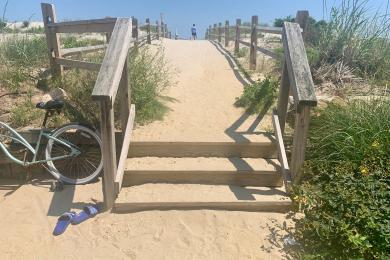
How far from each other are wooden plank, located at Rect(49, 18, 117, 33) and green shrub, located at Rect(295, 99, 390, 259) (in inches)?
127

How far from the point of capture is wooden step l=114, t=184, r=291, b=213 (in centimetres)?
419

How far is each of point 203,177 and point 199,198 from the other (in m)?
0.36

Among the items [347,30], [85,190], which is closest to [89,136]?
[85,190]

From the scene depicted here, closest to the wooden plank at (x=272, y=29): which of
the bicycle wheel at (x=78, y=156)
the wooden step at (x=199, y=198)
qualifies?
the wooden step at (x=199, y=198)

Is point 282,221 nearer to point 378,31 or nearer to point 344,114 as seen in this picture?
point 344,114

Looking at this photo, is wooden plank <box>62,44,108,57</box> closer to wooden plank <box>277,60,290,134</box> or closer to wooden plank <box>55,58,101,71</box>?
wooden plank <box>55,58,101,71</box>

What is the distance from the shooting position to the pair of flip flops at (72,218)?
396cm

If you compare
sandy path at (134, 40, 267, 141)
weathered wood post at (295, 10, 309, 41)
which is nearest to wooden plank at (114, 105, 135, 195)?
sandy path at (134, 40, 267, 141)

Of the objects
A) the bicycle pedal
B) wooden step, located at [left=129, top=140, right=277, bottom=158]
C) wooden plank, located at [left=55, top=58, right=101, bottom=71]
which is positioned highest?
wooden plank, located at [left=55, top=58, right=101, bottom=71]

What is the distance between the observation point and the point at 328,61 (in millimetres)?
7727

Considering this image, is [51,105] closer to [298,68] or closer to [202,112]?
[202,112]

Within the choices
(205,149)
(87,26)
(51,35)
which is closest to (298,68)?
(205,149)

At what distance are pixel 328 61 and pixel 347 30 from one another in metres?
0.71

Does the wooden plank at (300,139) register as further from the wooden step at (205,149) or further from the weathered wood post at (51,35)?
the weathered wood post at (51,35)
